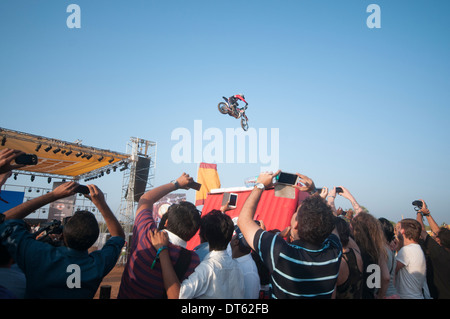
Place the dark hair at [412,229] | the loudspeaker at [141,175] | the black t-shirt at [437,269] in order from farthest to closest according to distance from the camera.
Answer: the loudspeaker at [141,175] < the black t-shirt at [437,269] < the dark hair at [412,229]

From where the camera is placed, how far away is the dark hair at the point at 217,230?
5.66 ft

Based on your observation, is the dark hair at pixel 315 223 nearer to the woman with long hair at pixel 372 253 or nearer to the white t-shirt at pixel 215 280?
the white t-shirt at pixel 215 280

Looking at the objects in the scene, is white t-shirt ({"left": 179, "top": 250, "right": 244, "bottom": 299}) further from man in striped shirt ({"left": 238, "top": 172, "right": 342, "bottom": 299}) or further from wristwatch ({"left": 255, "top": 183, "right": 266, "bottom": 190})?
wristwatch ({"left": 255, "top": 183, "right": 266, "bottom": 190})

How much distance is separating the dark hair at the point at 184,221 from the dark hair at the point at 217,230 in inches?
2.7

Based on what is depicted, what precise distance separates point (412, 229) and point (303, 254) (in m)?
1.82

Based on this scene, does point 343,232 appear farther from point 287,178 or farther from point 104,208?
point 104,208

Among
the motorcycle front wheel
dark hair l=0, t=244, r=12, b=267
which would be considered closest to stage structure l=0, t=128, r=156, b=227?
the motorcycle front wheel

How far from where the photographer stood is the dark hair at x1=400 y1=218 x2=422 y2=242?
2650mm

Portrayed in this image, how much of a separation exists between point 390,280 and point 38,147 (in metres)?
11.4

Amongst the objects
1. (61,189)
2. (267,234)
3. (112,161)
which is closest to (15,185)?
(112,161)

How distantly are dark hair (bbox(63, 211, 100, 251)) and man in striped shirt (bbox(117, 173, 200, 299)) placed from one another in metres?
0.28

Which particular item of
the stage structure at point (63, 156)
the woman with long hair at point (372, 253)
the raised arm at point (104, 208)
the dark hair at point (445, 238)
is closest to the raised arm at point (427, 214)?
the dark hair at point (445, 238)
